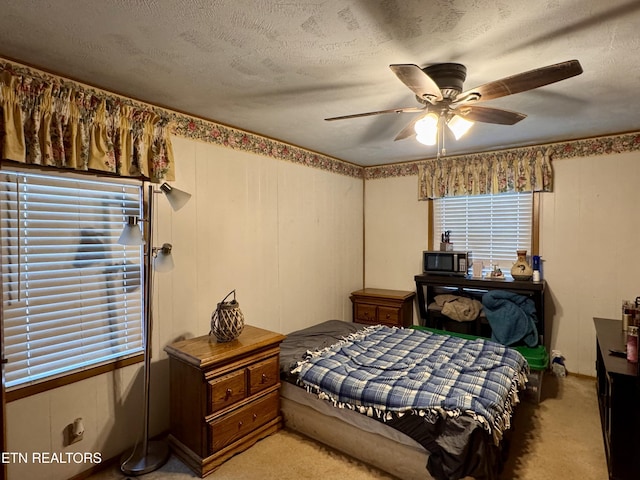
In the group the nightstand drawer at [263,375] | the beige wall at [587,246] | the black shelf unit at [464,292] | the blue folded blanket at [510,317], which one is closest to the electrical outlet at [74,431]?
the nightstand drawer at [263,375]

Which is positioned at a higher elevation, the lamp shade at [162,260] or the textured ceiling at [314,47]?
the textured ceiling at [314,47]

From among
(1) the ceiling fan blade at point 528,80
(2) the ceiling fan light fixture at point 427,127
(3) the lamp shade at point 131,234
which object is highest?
(1) the ceiling fan blade at point 528,80

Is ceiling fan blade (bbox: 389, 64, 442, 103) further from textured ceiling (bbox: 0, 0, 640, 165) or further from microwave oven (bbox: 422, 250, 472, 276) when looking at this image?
microwave oven (bbox: 422, 250, 472, 276)

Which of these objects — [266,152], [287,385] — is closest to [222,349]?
[287,385]

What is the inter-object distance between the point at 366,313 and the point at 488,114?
299 centimetres

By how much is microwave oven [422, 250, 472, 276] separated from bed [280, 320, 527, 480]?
1.21 metres

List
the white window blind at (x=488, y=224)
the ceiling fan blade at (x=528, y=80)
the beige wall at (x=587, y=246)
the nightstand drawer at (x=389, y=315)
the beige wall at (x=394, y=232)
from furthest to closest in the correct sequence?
the beige wall at (x=394, y=232) → the nightstand drawer at (x=389, y=315) → the white window blind at (x=488, y=224) → the beige wall at (x=587, y=246) → the ceiling fan blade at (x=528, y=80)

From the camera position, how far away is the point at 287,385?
2639mm

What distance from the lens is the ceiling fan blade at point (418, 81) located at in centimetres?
148

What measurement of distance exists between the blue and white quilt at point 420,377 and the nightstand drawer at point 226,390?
42cm

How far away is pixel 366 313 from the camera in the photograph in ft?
14.7

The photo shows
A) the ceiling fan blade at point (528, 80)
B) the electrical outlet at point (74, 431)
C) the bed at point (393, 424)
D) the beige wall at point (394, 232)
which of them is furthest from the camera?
the beige wall at point (394, 232)

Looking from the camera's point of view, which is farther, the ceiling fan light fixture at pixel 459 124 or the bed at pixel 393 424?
the ceiling fan light fixture at pixel 459 124

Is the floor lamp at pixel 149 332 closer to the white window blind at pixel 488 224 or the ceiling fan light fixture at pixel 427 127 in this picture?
the ceiling fan light fixture at pixel 427 127
